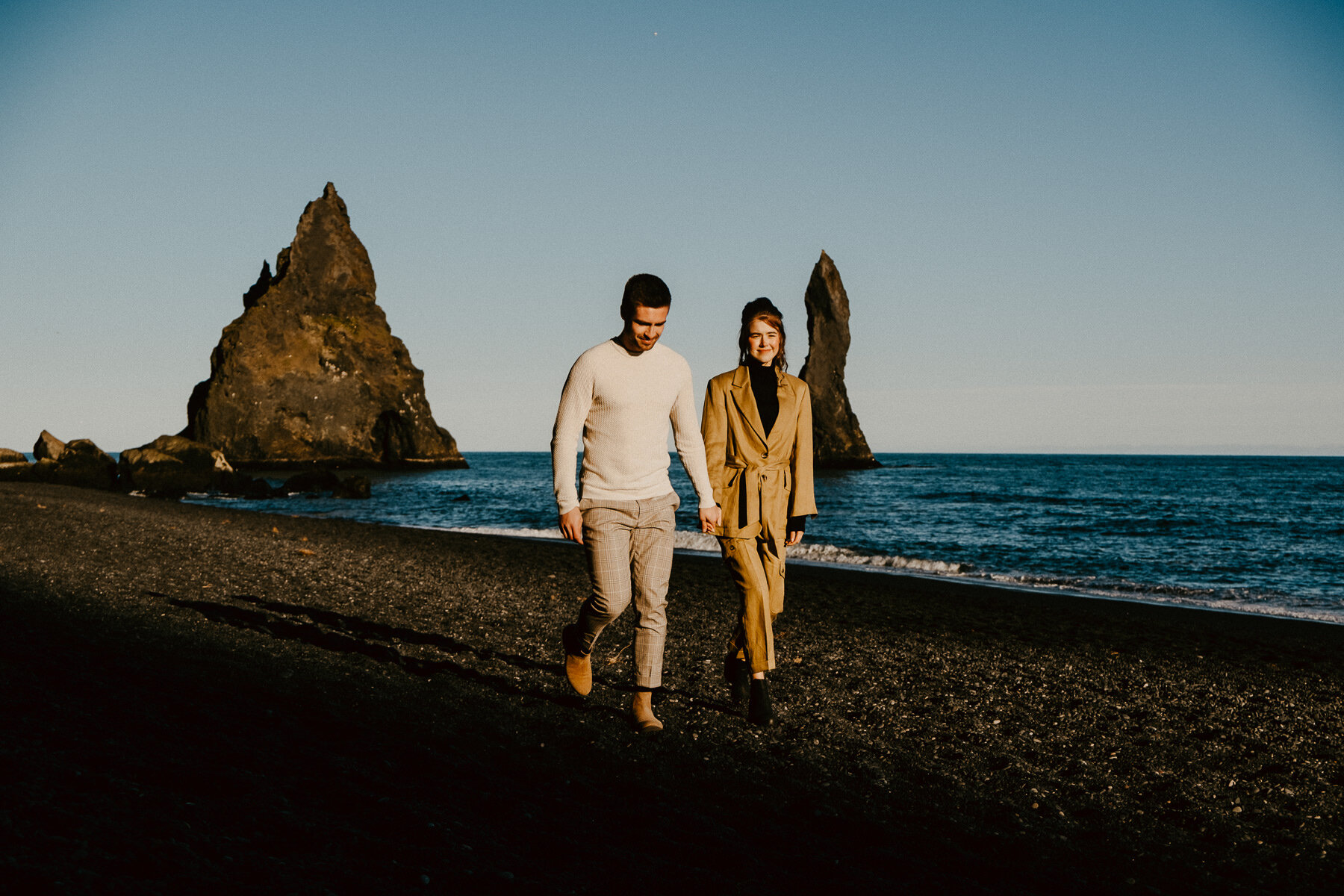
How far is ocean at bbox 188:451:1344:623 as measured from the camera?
1423cm

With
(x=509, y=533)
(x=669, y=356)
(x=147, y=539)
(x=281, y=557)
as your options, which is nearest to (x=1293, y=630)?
(x=669, y=356)

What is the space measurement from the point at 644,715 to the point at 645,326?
2.04 metres

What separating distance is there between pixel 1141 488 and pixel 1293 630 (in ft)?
169

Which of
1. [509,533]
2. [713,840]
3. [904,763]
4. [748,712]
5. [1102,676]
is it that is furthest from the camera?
[509,533]

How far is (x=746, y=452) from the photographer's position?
4.78 metres

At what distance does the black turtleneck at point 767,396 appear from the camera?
189 inches

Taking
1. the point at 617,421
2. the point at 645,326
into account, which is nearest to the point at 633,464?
the point at 617,421

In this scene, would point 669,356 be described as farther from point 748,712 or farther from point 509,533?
point 509,533

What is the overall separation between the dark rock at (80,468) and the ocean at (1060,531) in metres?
4.10

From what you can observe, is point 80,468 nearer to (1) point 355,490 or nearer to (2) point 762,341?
(1) point 355,490

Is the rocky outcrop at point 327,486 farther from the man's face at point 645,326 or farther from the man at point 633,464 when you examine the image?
the man's face at point 645,326

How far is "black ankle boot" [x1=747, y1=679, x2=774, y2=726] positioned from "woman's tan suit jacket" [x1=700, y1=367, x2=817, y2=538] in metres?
0.85

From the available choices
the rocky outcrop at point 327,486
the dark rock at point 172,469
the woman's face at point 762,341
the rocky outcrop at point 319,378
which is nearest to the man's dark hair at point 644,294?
the woman's face at point 762,341

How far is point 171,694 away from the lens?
425 centimetres
